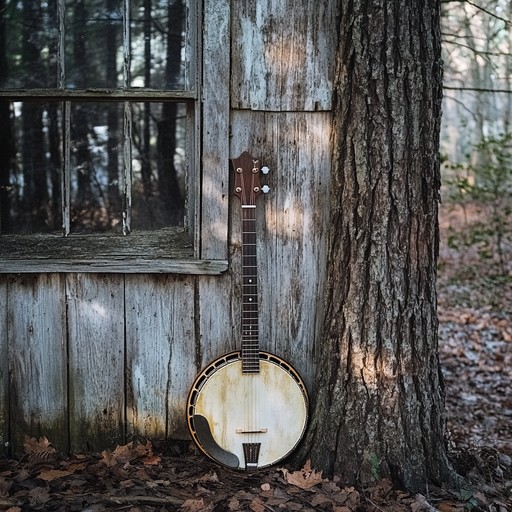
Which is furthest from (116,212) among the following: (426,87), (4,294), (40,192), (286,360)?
(426,87)

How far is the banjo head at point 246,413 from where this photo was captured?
342 centimetres

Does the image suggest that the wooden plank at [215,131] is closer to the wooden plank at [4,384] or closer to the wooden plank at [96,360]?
the wooden plank at [96,360]

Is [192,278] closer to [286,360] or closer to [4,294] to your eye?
[286,360]

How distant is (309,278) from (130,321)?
3.09 ft

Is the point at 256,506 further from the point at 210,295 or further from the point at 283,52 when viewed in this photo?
the point at 283,52

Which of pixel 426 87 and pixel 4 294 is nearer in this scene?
pixel 426 87

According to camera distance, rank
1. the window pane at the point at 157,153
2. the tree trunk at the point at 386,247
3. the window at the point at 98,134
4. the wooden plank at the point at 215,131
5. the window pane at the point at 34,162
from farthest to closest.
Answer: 1. the window pane at the point at 157,153
2. the window pane at the point at 34,162
3. the window at the point at 98,134
4. the wooden plank at the point at 215,131
5. the tree trunk at the point at 386,247

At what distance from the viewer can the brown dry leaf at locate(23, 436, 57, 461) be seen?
3479 millimetres

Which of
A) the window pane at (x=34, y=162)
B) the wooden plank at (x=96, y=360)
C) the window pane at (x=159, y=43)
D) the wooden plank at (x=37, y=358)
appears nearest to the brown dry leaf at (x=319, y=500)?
the wooden plank at (x=96, y=360)

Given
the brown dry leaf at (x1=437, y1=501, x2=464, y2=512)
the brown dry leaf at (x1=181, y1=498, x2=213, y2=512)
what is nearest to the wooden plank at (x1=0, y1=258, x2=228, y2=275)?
the brown dry leaf at (x1=181, y1=498, x2=213, y2=512)

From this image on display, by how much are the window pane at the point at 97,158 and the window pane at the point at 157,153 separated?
0.64 feet

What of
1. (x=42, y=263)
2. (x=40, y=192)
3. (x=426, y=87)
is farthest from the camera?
(x=40, y=192)

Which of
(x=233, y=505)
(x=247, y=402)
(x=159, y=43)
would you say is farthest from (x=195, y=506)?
Result: (x=159, y=43)

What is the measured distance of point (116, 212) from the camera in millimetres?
6148
